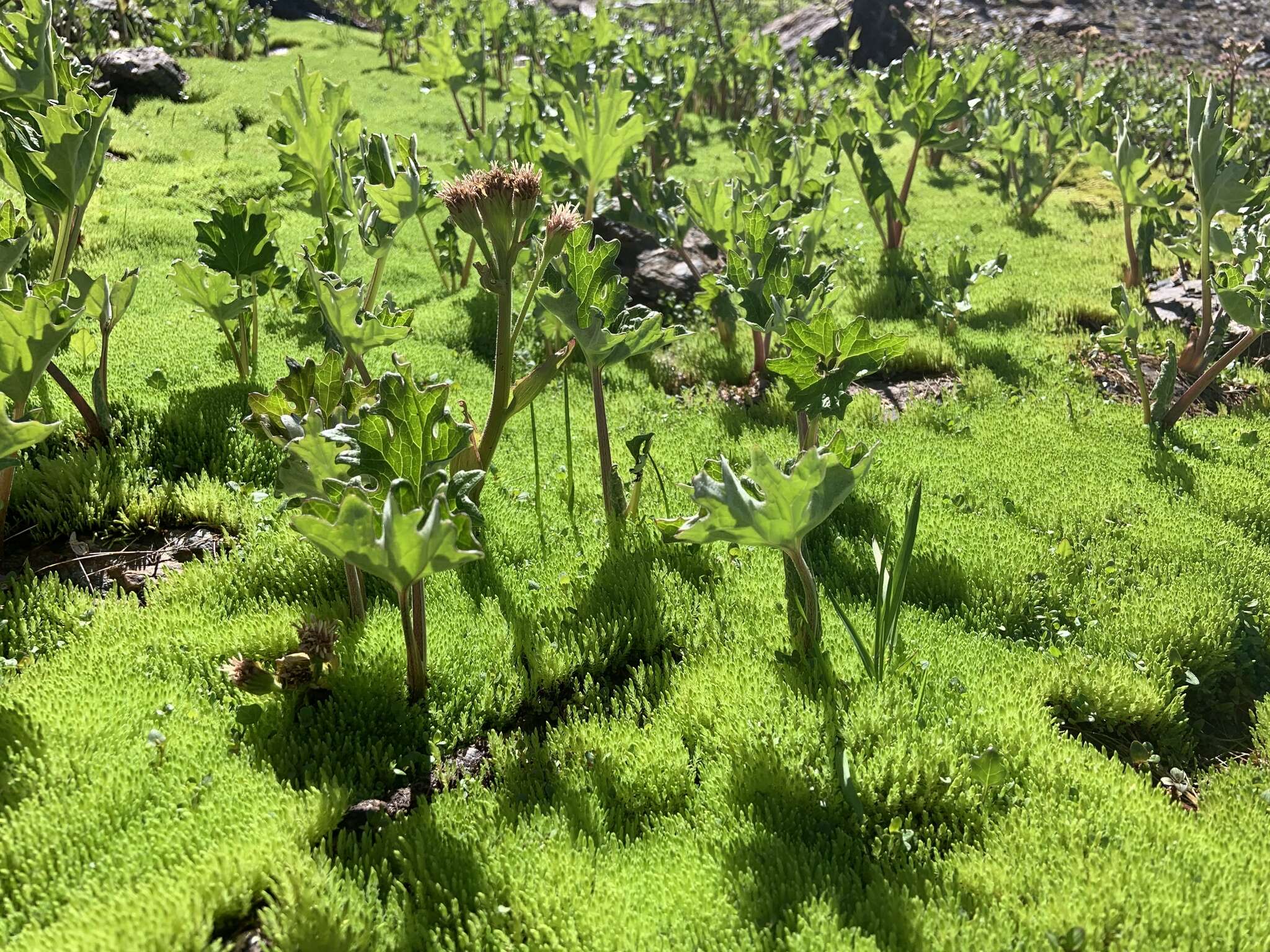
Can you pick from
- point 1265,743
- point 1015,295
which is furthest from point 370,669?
point 1015,295

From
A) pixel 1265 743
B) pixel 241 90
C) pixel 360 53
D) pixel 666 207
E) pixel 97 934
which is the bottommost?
pixel 1265 743

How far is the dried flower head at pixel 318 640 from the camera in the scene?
9.50 ft

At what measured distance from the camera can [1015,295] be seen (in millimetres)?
7332

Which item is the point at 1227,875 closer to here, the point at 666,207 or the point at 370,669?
the point at 370,669

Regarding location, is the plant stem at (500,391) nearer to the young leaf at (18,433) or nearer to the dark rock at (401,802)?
the dark rock at (401,802)

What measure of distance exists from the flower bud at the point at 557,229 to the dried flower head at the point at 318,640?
186cm

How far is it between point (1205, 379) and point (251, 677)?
5426mm

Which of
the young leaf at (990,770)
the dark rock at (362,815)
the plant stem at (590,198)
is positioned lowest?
the young leaf at (990,770)

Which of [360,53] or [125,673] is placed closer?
[125,673]

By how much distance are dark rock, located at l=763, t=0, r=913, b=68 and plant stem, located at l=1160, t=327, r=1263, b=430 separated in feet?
63.2

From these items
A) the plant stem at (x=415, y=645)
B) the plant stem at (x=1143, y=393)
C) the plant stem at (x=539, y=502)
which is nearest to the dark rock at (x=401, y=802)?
the plant stem at (x=415, y=645)

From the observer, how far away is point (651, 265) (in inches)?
300

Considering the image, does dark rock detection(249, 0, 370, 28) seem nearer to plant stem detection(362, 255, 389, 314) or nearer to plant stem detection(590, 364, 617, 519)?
plant stem detection(362, 255, 389, 314)

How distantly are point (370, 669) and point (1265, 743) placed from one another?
348 centimetres
